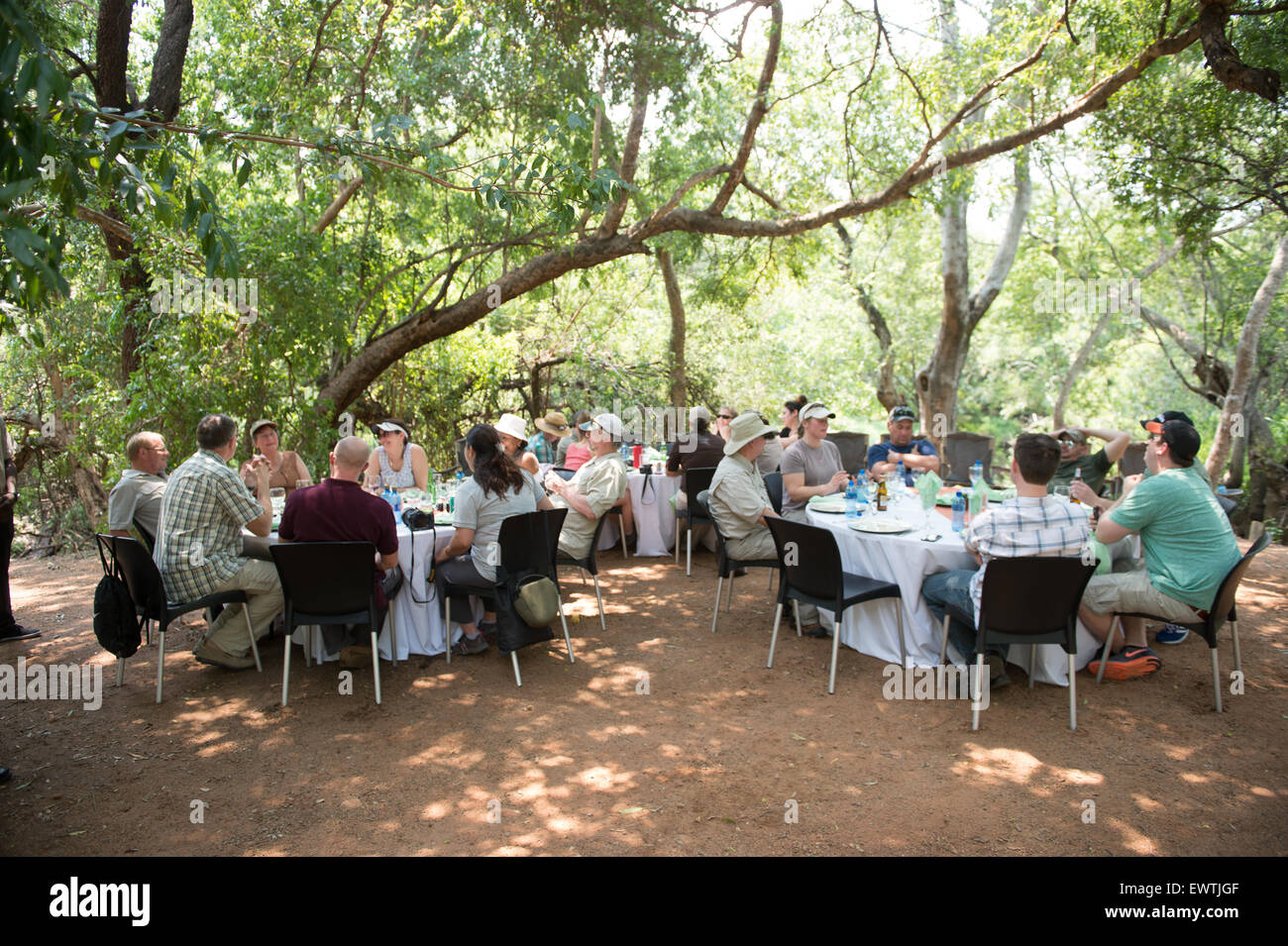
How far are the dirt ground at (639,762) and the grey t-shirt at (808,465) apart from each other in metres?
1.22

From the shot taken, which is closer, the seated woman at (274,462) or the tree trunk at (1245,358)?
the seated woman at (274,462)

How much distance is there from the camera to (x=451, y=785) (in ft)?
11.5

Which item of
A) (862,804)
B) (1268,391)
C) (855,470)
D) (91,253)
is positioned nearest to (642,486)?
(855,470)

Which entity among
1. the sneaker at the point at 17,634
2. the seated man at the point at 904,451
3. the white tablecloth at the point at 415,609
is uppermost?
the seated man at the point at 904,451

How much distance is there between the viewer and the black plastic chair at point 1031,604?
12.4 ft

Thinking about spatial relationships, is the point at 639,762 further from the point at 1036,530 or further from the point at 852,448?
the point at 852,448

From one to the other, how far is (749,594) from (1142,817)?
11.6 ft

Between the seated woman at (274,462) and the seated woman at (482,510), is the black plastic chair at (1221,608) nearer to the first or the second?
the seated woman at (482,510)

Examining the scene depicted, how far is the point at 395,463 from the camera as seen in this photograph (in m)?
6.46

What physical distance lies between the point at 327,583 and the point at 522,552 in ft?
3.67

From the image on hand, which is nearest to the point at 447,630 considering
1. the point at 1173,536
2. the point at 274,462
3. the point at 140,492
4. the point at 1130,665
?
the point at 140,492

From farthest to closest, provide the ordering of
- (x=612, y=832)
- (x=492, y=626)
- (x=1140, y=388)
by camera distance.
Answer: (x=1140, y=388) → (x=492, y=626) → (x=612, y=832)

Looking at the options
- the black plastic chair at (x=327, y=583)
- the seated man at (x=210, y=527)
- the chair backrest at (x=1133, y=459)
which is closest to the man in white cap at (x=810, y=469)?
the black plastic chair at (x=327, y=583)
